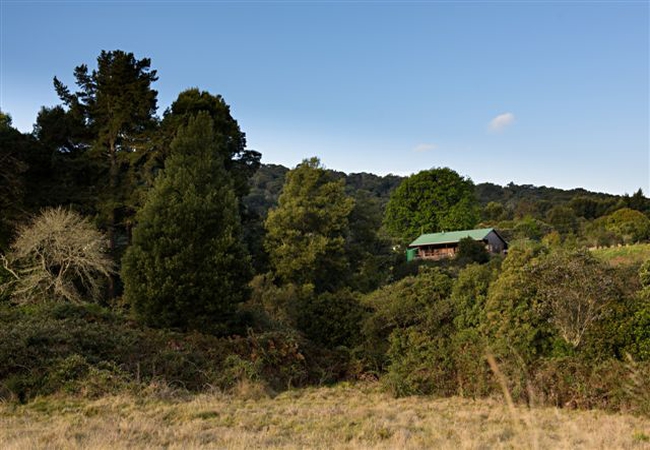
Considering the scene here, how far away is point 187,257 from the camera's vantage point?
16.0 metres

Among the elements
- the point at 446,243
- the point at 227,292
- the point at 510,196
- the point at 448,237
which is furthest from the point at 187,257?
the point at 510,196

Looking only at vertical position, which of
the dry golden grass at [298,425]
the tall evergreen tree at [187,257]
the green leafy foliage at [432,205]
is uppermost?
the green leafy foliage at [432,205]

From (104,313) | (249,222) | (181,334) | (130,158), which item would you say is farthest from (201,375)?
(249,222)

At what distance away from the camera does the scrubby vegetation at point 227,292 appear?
37.5 ft

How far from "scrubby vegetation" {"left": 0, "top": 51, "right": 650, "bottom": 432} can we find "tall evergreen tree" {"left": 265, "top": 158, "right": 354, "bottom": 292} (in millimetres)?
90

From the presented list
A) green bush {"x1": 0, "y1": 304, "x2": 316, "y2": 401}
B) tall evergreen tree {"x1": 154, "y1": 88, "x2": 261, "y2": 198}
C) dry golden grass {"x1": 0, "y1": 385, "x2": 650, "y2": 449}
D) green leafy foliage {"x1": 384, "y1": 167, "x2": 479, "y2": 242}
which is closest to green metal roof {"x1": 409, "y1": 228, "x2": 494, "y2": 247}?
green leafy foliage {"x1": 384, "y1": 167, "x2": 479, "y2": 242}

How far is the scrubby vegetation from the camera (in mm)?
11430

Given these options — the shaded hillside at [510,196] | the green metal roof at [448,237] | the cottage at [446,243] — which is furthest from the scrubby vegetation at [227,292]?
the green metal roof at [448,237]

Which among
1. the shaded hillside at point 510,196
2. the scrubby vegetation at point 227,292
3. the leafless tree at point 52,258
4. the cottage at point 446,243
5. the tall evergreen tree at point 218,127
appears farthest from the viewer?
the shaded hillside at point 510,196

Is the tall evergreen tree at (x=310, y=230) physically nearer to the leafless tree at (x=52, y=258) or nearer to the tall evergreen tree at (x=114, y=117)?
the tall evergreen tree at (x=114, y=117)

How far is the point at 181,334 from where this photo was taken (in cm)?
1495

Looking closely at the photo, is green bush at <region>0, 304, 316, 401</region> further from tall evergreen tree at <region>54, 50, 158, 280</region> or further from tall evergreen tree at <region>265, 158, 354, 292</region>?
tall evergreen tree at <region>265, 158, 354, 292</region>

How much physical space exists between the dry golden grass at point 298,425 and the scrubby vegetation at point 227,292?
2.75ft

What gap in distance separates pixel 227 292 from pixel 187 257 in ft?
5.08
